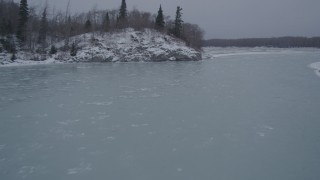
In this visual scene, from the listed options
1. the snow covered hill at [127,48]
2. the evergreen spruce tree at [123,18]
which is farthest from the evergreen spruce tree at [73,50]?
the evergreen spruce tree at [123,18]

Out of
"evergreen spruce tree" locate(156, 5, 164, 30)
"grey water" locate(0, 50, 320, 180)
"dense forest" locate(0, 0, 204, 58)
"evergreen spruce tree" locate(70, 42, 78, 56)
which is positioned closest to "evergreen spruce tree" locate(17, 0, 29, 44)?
"dense forest" locate(0, 0, 204, 58)

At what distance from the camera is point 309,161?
8023mm

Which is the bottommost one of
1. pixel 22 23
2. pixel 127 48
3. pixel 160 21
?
pixel 127 48

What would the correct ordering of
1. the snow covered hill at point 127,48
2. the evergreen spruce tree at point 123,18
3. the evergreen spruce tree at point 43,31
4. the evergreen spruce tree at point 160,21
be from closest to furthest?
the snow covered hill at point 127,48 < the evergreen spruce tree at point 43,31 < the evergreen spruce tree at point 123,18 < the evergreen spruce tree at point 160,21

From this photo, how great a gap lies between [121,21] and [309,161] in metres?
60.0

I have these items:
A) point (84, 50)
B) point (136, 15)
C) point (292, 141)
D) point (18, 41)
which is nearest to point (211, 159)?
point (292, 141)

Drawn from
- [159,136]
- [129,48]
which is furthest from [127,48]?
[159,136]

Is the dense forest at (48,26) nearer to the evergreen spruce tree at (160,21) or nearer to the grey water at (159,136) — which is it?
the evergreen spruce tree at (160,21)

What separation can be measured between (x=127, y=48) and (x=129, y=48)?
0.39 metres

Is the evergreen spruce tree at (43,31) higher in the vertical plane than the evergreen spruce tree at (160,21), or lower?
lower

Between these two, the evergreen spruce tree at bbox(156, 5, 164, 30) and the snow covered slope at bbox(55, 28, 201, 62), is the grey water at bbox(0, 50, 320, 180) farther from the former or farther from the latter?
the evergreen spruce tree at bbox(156, 5, 164, 30)

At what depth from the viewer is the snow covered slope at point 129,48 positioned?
52.0m

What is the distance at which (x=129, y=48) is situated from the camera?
54.8 meters

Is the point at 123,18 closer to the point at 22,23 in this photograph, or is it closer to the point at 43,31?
the point at 43,31
